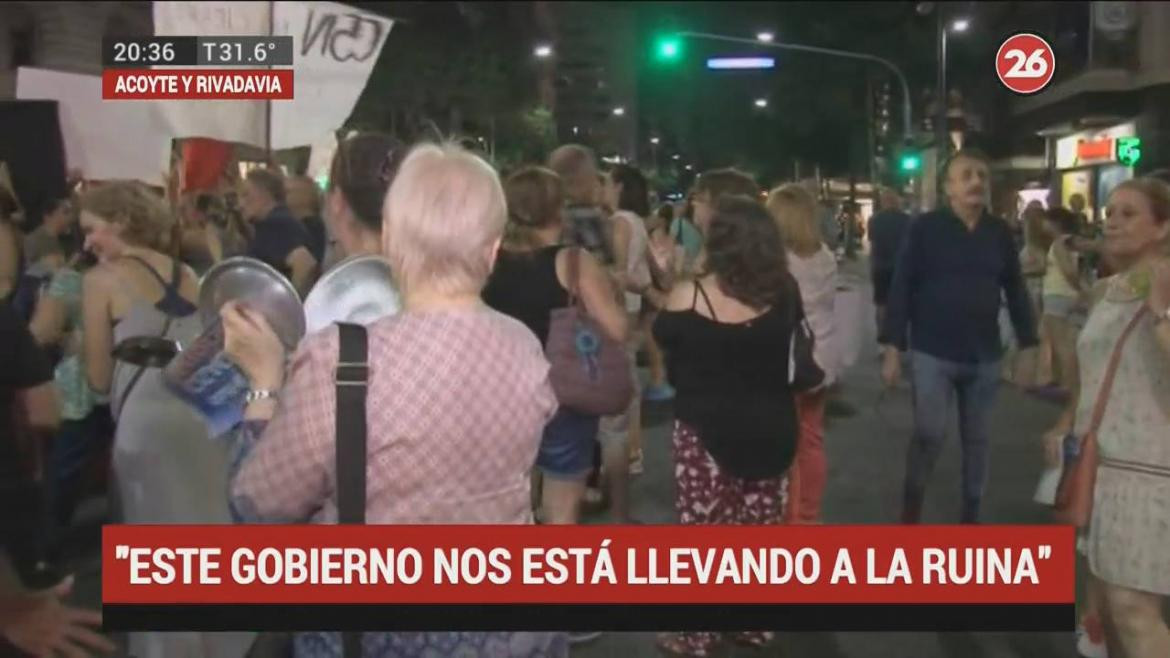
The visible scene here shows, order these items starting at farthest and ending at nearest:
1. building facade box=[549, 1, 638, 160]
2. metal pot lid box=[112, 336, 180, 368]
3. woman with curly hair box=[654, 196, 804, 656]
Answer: building facade box=[549, 1, 638, 160] < woman with curly hair box=[654, 196, 804, 656] < metal pot lid box=[112, 336, 180, 368]

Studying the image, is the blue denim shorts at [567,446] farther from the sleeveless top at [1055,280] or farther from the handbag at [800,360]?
the sleeveless top at [1055,280]

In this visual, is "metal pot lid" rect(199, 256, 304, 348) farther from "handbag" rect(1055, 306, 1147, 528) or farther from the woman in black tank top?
"handbag" rect(1055, 306, 1147, 528)

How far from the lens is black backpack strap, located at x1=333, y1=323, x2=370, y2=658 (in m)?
1.55

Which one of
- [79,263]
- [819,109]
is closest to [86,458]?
[79,263]

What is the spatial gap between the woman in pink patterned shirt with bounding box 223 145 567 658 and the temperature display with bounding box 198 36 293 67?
1047mm

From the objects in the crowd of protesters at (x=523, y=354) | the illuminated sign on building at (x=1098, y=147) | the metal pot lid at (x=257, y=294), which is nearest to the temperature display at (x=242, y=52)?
the crowd of protesters at (x=523, y=354)

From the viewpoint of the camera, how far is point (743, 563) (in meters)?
2.06

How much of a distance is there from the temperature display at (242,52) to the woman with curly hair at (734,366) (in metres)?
1.16

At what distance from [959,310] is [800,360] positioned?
1031 mm

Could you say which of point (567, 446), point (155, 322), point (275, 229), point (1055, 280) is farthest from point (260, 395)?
point (1055, 280)

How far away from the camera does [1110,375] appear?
2715mm

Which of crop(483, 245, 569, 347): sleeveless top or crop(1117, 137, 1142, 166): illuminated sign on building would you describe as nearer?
crop(483, 245, 569, 347): sleeveless top

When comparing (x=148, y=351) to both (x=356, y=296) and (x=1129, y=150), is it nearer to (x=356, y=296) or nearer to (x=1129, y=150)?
(x=356, y=296)
